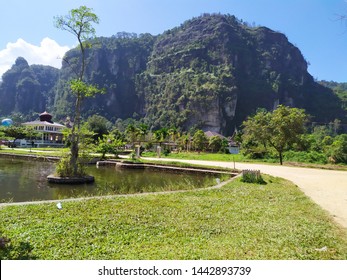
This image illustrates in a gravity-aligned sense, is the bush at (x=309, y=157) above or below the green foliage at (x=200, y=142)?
below

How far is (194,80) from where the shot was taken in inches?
4577

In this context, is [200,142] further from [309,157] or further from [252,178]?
[252,178]

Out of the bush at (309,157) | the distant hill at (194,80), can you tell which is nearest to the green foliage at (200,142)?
the bush at (309,157)

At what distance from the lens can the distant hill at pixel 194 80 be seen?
112688mm

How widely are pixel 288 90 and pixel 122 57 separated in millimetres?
92860

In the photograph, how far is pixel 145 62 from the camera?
6216 inches

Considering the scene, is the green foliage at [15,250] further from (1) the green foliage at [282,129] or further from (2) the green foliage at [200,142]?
(2) the green foliage at [200,142]

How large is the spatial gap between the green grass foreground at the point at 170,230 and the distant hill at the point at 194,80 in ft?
326

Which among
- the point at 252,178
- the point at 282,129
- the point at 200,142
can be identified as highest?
the point at 282,129

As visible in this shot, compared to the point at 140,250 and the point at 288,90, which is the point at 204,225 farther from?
the point at 288,90

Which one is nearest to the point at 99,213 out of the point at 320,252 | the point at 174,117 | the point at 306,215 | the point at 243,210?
the point at 243,210

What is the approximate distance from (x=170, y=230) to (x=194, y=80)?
377 ft

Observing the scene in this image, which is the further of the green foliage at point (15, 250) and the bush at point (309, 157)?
the bush at point (309, 157)

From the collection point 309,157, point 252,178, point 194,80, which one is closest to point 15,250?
point 252,178
